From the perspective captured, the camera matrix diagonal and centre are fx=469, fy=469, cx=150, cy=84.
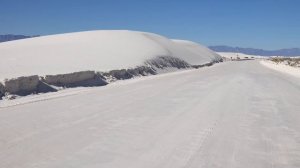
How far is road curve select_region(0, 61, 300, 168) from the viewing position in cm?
777

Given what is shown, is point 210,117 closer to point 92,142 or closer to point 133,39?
point 92,142

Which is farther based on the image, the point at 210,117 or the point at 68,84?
the point at 68,84

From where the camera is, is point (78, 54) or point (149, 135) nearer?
point (149, 135)

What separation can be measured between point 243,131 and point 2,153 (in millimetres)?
5329

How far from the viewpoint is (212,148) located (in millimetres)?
8828

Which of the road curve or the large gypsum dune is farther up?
the large gypsum dune

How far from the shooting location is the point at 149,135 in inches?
391

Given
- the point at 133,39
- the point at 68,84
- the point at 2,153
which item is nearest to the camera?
the point at 2,153

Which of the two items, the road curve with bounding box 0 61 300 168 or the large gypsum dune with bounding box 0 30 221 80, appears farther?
the large gypsum dune with bounding box 0 30 221 80

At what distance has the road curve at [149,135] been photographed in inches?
306

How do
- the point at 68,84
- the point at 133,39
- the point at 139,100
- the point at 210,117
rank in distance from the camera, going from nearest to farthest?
the point at 210,117
the point at 139,100
the point at 68,84
the point at 133,39

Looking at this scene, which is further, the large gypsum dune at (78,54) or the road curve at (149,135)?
the large gypsum dune at (78,54)

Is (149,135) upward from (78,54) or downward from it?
downward

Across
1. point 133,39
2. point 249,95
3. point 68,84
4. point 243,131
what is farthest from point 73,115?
point 133,39
